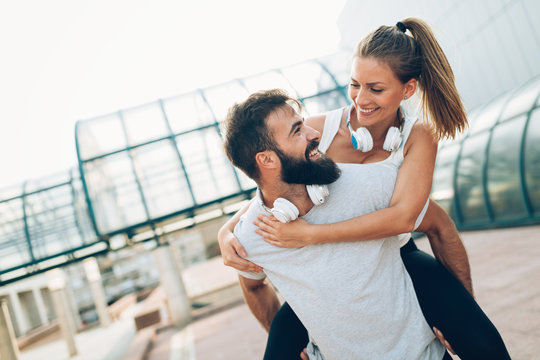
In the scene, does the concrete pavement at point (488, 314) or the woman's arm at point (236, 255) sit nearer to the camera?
the woman's arm at point (236, 255)

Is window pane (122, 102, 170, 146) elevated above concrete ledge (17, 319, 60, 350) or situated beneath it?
elevated above

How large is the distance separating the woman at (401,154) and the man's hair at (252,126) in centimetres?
33

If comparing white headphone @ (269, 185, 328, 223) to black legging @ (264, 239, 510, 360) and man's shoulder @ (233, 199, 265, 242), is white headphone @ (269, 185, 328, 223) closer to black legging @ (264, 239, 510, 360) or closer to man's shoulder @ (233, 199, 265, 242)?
man's shoulder @ (233, 199, 265, 242)

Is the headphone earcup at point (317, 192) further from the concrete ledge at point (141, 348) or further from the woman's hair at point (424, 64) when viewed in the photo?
the concrete ledge at point (141, 348)

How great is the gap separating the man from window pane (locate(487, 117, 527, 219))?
28.5ft

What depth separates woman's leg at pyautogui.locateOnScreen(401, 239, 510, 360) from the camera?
1834mm

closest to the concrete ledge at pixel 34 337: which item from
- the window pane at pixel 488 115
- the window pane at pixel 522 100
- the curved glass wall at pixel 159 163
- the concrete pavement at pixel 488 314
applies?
the concrete pavement at pixel 488 314

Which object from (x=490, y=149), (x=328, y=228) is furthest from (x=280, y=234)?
(x=490, y=149)

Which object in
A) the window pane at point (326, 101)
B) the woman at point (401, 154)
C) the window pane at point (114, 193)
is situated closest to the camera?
the woman at point (401, 154)

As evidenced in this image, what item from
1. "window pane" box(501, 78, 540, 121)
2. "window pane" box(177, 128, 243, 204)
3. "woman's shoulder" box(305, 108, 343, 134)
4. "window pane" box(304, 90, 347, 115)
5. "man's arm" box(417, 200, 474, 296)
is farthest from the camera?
"window pane" box(304, 90, 347, 115)

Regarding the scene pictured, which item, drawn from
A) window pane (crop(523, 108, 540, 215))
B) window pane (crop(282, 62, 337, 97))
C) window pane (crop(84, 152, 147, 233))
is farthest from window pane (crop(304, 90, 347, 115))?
window pane (crop(84, 152, 147, 233))

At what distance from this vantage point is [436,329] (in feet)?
6.43

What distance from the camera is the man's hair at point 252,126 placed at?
7.02 ft

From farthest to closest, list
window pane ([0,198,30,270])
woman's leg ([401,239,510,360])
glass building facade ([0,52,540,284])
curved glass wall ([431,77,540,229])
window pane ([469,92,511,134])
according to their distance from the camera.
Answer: window pane ([0,198,30,270]) → window pane ([469,92,511,134]) → glass building facade ([0,52,540,284]) → curved glass wall ([431,77,540,229]) → woman's leg ([401,239,510,360])
